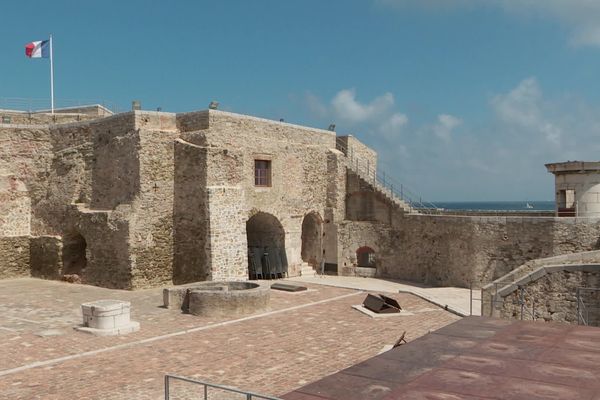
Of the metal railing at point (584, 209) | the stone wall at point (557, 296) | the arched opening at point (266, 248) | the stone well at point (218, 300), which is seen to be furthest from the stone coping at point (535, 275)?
the arched opening at point (266, 248)

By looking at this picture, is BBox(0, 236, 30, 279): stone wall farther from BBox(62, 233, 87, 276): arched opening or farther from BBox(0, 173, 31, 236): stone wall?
BBox(62, 233, 87, 276): arched opening

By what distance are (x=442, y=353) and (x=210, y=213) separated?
15.0 meters

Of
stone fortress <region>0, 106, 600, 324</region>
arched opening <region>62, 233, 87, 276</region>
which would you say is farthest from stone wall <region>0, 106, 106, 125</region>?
arched opening <region>62, 233, 87, 276</region>

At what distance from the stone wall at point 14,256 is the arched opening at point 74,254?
216cm

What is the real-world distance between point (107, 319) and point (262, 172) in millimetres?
11491

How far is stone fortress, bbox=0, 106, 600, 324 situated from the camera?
69.2 ft

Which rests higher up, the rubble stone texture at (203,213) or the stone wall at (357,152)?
the stone wall at (357,152)

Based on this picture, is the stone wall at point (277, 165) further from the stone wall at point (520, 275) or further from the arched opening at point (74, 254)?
the stone wall at point (520, 275)

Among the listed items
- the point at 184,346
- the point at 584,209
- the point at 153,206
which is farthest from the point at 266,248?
the point at 584,209

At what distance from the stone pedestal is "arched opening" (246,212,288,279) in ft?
34.0

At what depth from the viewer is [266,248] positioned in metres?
25.1

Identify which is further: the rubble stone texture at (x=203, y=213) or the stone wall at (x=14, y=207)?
the stone wall at (x=14, y=207)

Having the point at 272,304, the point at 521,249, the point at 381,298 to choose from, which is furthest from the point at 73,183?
the point at 521,249

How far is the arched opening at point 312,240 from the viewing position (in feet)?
89.4
